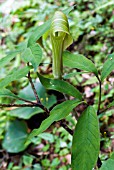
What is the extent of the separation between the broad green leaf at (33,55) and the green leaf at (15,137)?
4.52 feet

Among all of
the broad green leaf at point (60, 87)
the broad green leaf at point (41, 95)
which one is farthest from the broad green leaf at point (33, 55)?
the broad green leaf at point (41, 95)

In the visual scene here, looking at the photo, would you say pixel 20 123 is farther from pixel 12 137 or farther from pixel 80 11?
pixel 80 11

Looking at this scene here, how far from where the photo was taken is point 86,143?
2.89ft

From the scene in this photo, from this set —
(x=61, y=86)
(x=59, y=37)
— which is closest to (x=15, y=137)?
(x=61, y=86)

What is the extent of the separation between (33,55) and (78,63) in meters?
0.21

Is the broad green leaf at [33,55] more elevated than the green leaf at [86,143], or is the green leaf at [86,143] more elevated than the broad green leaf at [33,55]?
the broad green leaf at [33,55]

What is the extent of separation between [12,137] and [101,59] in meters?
0.98

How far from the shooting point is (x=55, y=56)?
3.55 feet

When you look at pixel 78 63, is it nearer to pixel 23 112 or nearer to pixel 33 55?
pixel 33 55

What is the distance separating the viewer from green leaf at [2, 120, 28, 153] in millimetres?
2221

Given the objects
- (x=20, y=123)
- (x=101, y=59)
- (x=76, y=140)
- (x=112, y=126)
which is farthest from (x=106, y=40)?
(x=76, y=140)

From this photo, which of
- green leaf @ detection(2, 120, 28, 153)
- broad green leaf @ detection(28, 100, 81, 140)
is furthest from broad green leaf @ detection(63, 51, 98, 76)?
green leaf @ detection(2, 120, 28, 153)

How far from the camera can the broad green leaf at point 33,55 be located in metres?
0.90

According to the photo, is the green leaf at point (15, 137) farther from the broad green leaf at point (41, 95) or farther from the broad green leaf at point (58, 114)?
the broad green leaf at point (58, 114)
